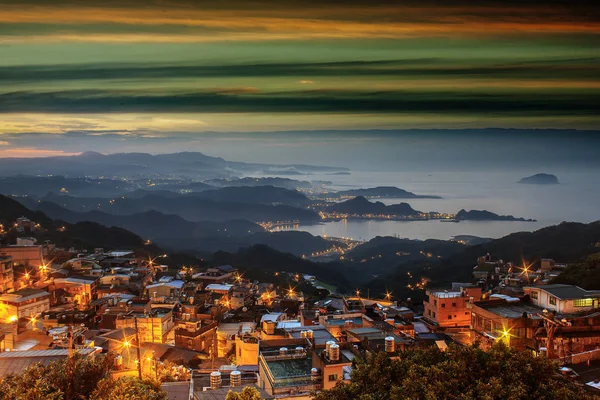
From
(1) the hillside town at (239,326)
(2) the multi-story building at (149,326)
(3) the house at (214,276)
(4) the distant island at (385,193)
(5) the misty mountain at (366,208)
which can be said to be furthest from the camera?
(4) the distant island at (385,193)

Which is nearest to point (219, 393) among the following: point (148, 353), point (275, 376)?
point (275, 376)

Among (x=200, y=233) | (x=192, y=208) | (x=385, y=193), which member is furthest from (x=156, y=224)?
(x=385, y=193)

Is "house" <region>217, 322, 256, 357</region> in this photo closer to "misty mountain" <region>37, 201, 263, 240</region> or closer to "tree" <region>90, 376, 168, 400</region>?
"tree" <region>90, 376, 168, 400</region>

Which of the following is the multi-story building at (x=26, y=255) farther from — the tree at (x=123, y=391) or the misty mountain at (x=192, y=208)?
the misty mountain at (x=192, y=208)

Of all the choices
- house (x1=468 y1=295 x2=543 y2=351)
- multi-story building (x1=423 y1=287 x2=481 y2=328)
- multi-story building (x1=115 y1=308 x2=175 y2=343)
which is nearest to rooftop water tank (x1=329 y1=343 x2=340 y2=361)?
house (x1=468 y1=295 x2=543 y2=351)

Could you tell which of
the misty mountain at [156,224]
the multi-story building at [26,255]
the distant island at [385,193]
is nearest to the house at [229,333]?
the multi-story building at [26,255]

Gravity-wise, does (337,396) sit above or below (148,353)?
above

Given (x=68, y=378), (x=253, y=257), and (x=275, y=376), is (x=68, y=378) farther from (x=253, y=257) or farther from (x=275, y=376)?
(x=253, y=257)
